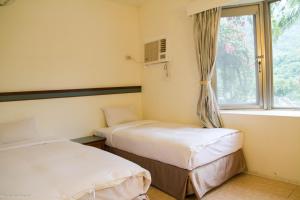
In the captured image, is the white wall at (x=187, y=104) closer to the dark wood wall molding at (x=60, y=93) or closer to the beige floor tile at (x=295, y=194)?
the beige floor tile at (x=295, y=194)

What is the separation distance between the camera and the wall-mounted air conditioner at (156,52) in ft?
11.4

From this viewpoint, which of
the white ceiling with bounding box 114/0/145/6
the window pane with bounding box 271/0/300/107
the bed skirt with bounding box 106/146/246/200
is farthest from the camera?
the white ceiling with bounding box 114/0/145/6

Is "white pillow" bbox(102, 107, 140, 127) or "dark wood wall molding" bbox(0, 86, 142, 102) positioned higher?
"dark wood wall molding" bbox(0, 86, 142, 102)

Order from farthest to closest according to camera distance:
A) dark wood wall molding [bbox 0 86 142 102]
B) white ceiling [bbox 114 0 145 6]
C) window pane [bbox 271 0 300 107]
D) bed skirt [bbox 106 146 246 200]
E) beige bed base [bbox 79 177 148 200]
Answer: white ceiling [bbox 114 0 145 6], dark wood wall molding [bbox 0 86 142 102], window pane [bbox 271 0 300 107], bed skirt [bbox 106 146 246 200], beige bed base [bbox 79 177 148 200]

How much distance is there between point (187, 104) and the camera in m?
3.30

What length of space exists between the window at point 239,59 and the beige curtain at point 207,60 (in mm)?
235

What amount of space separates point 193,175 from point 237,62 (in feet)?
5.30

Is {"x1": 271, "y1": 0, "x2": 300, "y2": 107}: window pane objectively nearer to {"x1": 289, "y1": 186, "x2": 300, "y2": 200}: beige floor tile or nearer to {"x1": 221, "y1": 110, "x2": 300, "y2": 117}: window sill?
{"x1": 221, "y1": 110, "x2": 300, "y2": 117}: window sill

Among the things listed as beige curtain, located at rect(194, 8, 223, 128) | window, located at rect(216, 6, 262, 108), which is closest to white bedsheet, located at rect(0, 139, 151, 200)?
beige curtain, located at rect(194, 8, 223, 128)

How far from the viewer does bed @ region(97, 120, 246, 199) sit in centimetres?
214

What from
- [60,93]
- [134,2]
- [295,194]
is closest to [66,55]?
[60,93]

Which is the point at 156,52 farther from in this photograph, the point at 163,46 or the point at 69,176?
the point at 69,176

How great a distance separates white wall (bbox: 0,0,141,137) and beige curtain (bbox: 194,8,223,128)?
1306 mm

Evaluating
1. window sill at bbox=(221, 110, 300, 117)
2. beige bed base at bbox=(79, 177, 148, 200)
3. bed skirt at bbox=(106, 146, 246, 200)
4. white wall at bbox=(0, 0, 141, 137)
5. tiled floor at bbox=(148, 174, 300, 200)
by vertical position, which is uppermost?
white wall at bbox=(0, 0, 141, 137)
